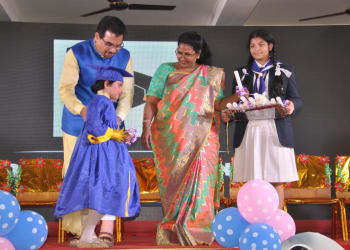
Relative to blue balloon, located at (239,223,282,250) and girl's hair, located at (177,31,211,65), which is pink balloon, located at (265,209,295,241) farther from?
girl's hair, located at (177,31,211,65)

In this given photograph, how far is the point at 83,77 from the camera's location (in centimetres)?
377

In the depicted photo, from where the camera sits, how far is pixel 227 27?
7.31 metres

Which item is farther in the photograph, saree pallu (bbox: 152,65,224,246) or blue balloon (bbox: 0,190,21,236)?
saree pallu (bbox: 152,65,224,246)

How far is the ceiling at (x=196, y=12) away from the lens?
6.73 m

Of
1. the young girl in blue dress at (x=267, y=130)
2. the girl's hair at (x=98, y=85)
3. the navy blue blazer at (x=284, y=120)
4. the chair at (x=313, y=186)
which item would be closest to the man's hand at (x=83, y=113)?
the girl's hair at (x=98, y=85)

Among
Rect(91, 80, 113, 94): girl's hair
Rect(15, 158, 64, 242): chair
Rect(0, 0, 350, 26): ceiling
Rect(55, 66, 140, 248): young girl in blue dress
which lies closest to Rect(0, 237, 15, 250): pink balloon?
Rect(55, 66, 140, 248): young girl in blue dress

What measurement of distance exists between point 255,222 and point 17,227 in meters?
1.18

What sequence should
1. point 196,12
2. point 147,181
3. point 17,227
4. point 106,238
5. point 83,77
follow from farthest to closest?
point 196,12, point 147,181, point 83,77, point 106,238, point 17,227

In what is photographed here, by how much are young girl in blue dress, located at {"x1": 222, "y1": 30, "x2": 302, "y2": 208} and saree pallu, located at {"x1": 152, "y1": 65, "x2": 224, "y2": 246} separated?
23cm

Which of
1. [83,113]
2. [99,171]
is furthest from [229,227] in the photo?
[83,113]

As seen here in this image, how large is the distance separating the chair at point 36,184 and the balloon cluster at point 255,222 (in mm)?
2596

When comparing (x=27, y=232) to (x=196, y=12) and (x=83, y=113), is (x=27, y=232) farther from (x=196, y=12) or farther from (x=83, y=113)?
(x=196, y=12)

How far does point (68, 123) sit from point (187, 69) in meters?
0.94

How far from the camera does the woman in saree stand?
3715mm
